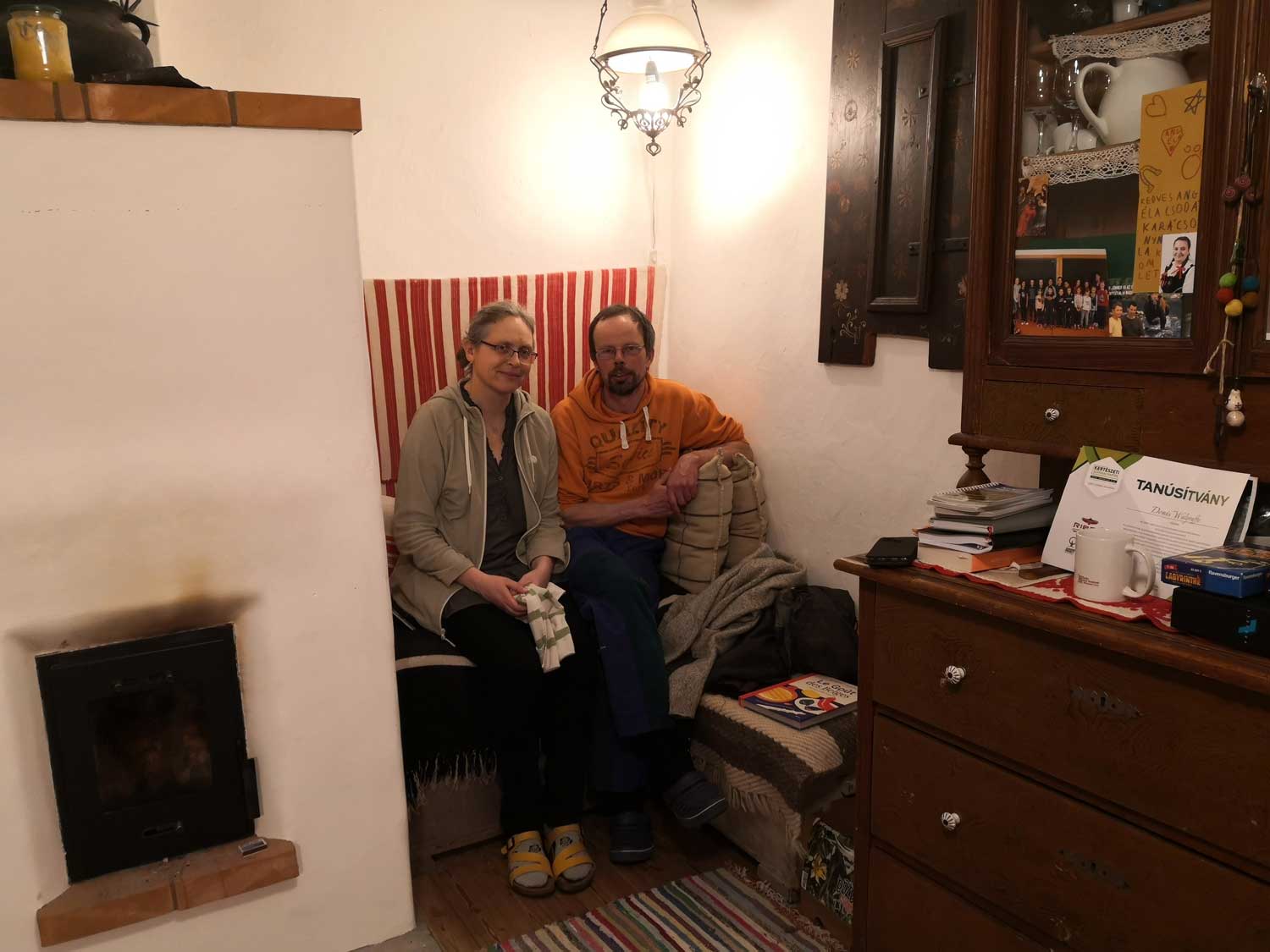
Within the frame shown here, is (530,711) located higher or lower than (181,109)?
lower

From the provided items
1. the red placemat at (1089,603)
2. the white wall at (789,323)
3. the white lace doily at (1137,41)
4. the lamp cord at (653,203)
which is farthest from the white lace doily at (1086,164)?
the lamp cord at (653,203)

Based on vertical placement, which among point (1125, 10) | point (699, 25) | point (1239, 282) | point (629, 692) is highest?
point (699, 25)

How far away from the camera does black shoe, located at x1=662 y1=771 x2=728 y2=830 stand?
82.7 inches

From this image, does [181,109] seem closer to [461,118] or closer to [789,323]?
[461,118]

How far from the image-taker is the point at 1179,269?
1.31 meters

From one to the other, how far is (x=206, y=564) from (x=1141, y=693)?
151 cm

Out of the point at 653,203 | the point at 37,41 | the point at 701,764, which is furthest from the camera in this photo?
the point at 653,203

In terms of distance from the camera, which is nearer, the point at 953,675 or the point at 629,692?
Answer: the point at 953,675

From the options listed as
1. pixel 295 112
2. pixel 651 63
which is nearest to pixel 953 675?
pixel 295 112

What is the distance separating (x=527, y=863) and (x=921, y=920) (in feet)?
2.82

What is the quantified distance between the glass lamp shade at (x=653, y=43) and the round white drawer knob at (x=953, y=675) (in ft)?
5.97

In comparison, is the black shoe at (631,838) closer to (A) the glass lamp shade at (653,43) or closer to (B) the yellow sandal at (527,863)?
(B) the yellow sandal at (527,863)

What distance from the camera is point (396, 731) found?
1.91 meters

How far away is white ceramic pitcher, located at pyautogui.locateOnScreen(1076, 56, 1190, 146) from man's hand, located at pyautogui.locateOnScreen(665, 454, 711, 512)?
1.34 metres
